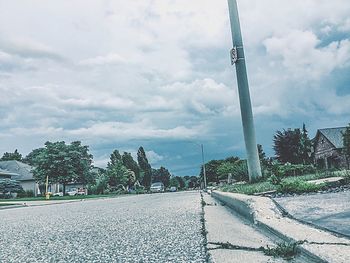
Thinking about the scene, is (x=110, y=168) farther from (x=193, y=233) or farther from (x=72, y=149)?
(x=193, y=233)

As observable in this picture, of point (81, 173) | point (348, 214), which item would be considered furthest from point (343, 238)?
point (81, 173)

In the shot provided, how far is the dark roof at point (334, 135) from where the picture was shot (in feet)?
142

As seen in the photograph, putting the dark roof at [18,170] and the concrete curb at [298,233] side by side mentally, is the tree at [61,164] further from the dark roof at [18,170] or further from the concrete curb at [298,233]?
the concrete curb at [298,233]

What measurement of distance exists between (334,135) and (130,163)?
166ft

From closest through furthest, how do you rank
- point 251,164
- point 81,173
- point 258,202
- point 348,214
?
point 348,214 < point 258,202 < point 251,164 < point 81,173

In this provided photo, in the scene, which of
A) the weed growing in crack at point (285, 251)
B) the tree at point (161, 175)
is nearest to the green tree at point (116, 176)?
the tree at point (161, 175)

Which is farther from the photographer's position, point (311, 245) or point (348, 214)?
point (348, 214)

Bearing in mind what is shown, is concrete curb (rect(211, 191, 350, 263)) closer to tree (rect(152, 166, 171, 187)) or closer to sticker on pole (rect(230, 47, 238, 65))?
sticker on pole (rect(230, 47, 238, 65))

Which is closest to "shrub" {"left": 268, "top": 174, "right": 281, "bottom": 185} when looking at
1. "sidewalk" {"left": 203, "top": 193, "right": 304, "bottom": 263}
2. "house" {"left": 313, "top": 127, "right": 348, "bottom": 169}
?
"sidewalk" {"left": 203, "top": 193, "right": 304, "bottom": 263}

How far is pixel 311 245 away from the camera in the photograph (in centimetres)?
248

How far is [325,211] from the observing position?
3850mm

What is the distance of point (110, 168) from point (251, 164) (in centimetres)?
5911

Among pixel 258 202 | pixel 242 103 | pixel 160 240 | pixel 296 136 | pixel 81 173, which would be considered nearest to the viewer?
pixel 160 240

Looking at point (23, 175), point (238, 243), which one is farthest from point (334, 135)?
point (23, 175)
